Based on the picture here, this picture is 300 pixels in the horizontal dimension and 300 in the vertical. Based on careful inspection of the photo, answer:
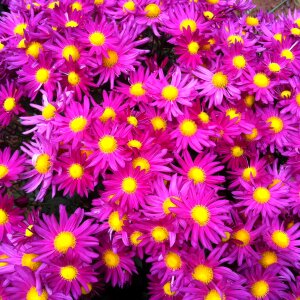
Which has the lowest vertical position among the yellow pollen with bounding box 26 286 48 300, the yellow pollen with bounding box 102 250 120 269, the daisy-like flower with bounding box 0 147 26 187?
the yellow pollen with bounding box 26 286 48 300

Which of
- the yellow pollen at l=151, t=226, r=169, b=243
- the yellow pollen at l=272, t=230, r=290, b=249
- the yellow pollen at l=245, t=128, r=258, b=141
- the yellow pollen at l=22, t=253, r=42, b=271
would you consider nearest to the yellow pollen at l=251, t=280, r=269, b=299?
the yellow pollen at l=272, t=230, r=290, b=249

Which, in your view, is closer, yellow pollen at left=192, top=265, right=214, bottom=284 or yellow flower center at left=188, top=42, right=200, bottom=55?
yellow pollen at left=192, top=265, right=214, bottom=284

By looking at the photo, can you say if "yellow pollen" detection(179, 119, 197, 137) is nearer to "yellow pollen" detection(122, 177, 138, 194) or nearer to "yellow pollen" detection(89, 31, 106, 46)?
"yellow pollen" detection(122, 177, 138, 194)

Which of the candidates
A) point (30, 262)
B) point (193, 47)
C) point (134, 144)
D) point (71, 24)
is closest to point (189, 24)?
point (193, 47)

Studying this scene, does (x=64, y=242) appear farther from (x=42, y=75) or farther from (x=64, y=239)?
(x=42, y=75)

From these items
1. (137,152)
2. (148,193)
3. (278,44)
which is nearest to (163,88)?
(137,152)

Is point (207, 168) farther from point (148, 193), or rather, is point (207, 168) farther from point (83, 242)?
point (83, 242)
